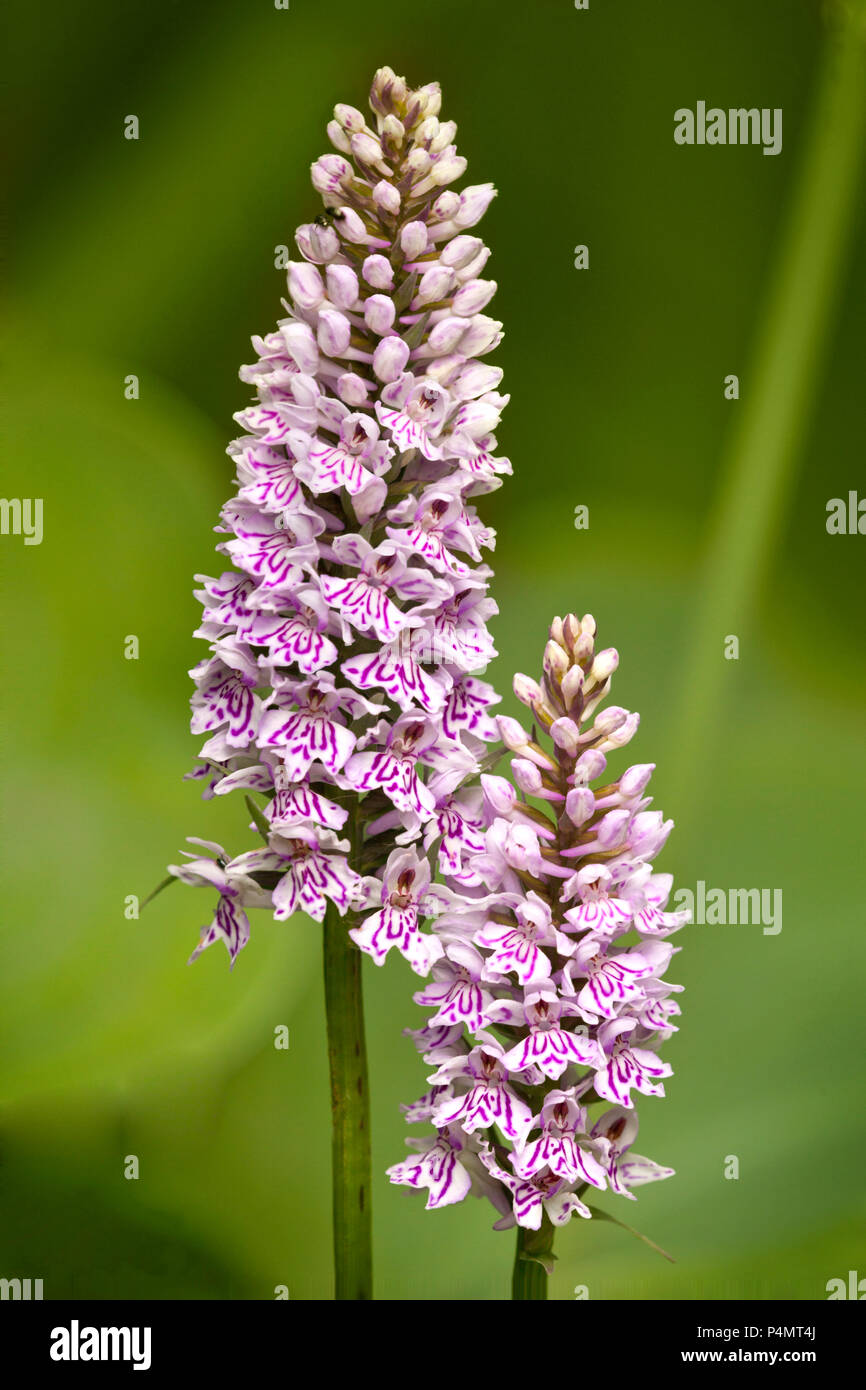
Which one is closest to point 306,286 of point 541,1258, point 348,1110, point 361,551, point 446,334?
point 446,334

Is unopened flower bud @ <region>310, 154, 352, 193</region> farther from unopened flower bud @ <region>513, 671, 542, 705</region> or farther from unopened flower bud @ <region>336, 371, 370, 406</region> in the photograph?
unopened flower bud @ <region>513, 671, 542, 705</region>

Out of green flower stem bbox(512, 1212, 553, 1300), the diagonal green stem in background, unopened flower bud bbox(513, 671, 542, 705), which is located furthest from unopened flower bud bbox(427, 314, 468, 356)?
the diagonal green stem in background

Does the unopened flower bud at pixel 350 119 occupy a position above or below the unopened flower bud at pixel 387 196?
above

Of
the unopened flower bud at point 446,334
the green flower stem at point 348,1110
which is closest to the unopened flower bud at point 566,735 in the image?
the green flower stem at point 348,1110

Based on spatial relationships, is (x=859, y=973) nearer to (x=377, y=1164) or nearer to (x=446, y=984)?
(x=377, y=1164)

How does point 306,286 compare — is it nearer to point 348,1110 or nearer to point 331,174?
point 331,174

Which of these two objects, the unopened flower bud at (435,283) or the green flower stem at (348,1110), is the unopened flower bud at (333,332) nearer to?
the unopened flower bud at (435,283)

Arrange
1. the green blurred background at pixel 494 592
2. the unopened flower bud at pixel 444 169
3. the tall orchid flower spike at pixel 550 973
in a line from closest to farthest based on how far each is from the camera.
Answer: the tall orchid flower spike at pixel 550 973 < the unopened flower bud at pixel 444 169 < the green blurred background at pixel 494 592
